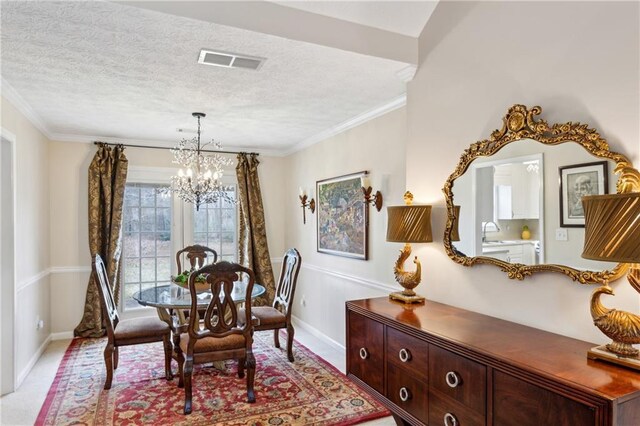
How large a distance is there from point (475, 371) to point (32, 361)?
165 inches

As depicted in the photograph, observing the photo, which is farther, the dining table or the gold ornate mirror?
the dining table

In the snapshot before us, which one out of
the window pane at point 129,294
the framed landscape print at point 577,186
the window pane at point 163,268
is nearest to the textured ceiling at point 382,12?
the framed landscape print at point 577,186

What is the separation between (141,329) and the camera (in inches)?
Answer: 136

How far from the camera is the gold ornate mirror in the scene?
1681 mm

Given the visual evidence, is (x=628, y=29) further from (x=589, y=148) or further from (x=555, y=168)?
(x=555, y=168)

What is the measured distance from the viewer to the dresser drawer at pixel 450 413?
5.32ft

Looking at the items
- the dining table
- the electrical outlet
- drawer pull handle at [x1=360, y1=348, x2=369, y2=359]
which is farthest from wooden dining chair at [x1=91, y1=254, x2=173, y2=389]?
the electrical outlet

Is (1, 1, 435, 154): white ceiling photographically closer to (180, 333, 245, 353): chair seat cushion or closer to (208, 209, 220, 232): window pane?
(208, 209, 220, 232): window pane

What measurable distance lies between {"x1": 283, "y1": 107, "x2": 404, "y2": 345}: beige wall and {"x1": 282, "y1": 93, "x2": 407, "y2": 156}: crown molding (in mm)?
49

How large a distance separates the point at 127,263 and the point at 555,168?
504 cm

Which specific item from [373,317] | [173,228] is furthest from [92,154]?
[373,317]

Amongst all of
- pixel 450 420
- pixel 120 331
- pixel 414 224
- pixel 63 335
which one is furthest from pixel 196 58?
pixel 63 335

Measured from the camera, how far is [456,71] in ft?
7.89

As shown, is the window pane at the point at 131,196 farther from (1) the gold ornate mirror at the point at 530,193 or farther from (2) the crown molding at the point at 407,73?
(1) the gold ornate mirror at the point at 530,193
